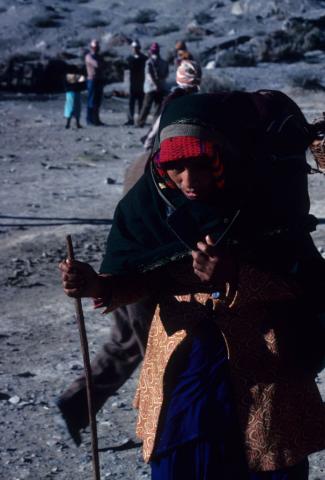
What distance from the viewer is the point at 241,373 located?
2.78 m

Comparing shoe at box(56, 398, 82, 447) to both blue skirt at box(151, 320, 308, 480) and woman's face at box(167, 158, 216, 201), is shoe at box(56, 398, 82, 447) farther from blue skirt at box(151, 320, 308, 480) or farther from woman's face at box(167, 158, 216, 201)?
woman's face at box(167, 158, 216, 201)

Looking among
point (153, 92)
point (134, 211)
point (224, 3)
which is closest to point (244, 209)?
point (134, 211)

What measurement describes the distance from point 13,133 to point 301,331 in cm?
1436

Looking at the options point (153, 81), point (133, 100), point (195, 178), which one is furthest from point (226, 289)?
point (133, 100)

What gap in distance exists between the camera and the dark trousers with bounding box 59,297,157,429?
14.6 ft

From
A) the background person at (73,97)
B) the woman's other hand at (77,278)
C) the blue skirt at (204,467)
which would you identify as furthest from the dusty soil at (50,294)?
the woman's other hand at (77,278)

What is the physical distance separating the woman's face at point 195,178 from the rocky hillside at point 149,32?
17596 millimetres

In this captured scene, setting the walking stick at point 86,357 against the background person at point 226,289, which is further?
the walking stick at point 86,357

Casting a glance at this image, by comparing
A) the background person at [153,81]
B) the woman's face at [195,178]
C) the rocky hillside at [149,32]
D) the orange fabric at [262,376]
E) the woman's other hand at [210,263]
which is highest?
the woman's face at [195,178]

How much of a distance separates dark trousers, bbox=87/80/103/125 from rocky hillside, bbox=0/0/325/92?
4.57 metres

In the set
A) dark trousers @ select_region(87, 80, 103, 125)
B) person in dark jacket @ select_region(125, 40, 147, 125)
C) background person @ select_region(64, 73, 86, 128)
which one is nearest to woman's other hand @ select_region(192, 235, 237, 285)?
background person @ select_region(64, 73, 86, 128)

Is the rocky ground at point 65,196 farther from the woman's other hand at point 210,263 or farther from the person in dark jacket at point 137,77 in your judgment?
the woman's other hand at point 210,263

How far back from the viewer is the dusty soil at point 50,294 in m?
4.65

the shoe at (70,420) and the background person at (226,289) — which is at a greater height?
the background person at (226,289)
